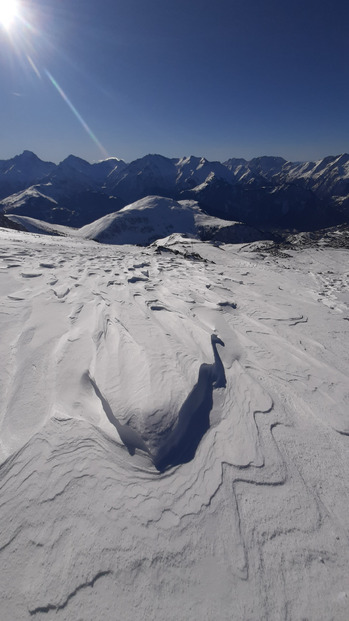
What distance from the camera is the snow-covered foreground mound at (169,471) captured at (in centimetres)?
179

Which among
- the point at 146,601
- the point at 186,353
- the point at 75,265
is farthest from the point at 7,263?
the point at 146,601

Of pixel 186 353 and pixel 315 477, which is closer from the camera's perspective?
pixel 315 477

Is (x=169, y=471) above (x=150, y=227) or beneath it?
beneath

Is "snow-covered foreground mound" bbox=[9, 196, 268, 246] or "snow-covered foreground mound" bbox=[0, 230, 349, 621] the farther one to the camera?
"snow-covered foreground mound" bbox=[9, 196, 268, 246]

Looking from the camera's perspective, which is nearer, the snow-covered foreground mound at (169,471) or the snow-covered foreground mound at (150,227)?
the snow-covered foreground mound at (169,471)

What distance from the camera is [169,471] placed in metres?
2.52

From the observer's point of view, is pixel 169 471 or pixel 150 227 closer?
pixel 169 471

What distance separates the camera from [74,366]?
3.66 m

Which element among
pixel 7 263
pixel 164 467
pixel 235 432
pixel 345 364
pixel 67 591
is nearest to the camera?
pixel 67 591

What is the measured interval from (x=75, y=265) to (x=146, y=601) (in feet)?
31.4

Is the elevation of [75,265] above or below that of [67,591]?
above

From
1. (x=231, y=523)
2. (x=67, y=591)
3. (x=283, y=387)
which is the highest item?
(x=283, y=387)

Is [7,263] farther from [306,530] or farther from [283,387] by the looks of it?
[306,530]

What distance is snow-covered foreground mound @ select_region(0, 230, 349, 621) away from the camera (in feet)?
5.86
